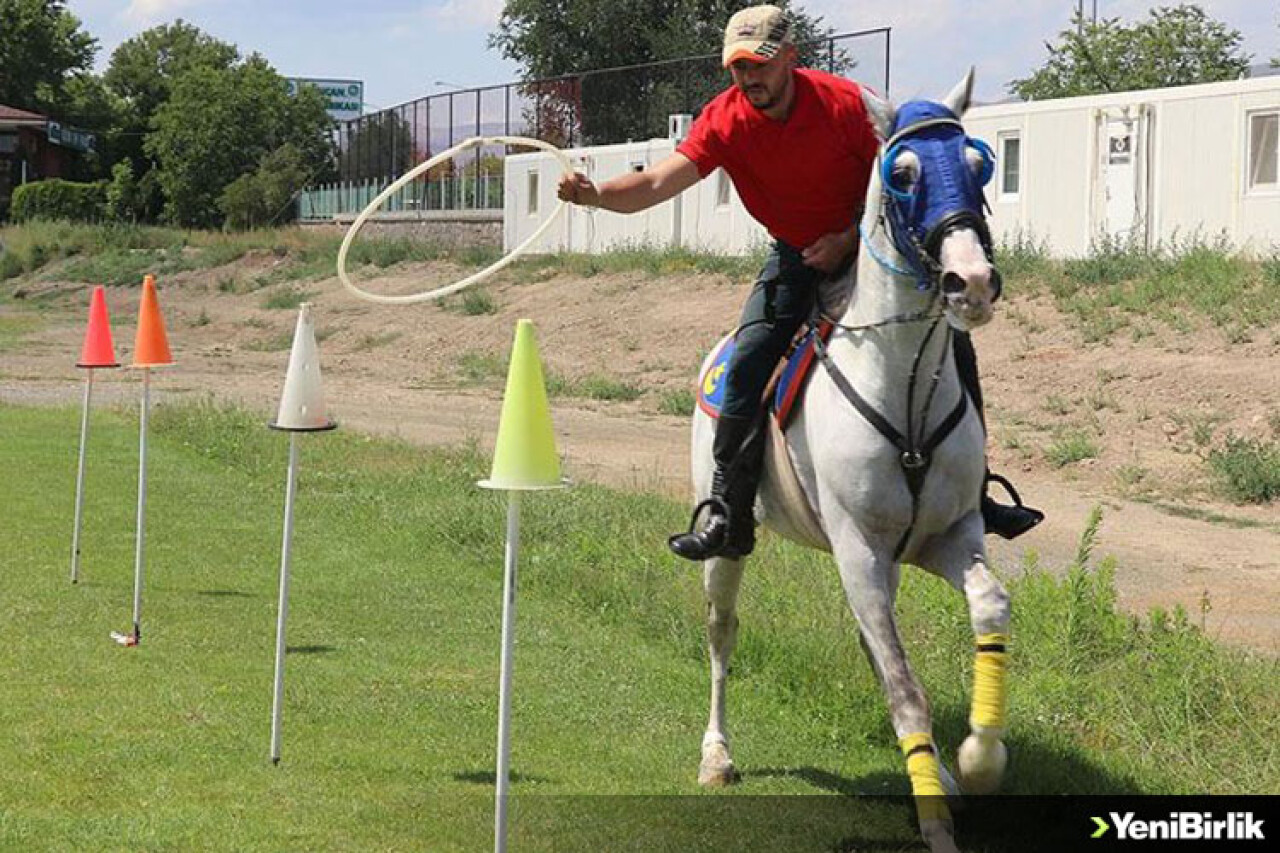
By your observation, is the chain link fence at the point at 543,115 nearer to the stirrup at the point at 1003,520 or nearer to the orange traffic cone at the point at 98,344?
the orange traffic cone at the point at 98,344

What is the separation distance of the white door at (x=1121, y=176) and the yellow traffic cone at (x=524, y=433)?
2636 cm

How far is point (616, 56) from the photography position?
7744 centimetres

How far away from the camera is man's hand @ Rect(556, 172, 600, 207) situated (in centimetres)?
769

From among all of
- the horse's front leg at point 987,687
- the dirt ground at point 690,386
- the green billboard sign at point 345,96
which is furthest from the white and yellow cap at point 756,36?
the green billboard sign at point 345,96

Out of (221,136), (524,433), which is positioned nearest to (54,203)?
(221,136)

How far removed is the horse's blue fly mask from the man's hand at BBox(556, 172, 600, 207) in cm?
152

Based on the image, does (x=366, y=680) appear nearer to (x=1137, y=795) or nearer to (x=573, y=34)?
(x=1137, y=795)

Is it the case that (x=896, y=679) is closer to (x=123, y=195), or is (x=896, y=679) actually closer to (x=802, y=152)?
(x=802, y=152)

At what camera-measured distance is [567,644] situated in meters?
11.2

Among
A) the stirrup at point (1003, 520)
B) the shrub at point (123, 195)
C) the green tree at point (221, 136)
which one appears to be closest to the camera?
the stirrup at point (1003, 520)

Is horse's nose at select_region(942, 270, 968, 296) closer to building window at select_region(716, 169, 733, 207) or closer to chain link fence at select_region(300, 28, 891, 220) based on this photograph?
building window at select_region(716, 169, 733, 207)

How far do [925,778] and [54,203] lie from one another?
3344 inches

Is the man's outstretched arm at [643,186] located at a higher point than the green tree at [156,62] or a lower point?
lower

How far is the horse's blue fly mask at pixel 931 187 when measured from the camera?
6.23 metres
